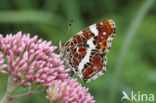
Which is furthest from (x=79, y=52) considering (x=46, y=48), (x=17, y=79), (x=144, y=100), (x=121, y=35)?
(x=121, y=35)

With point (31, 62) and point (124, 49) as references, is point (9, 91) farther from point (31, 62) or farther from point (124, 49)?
point (124, 49)

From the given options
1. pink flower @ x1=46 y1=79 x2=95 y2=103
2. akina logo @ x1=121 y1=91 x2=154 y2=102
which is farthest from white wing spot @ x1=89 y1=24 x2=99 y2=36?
akina logo @ x1=121 y1=91 x2=154 y2=102

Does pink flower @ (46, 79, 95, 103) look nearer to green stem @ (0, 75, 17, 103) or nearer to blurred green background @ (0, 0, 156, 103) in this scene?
green stem @ (0, 75, 17, 103)

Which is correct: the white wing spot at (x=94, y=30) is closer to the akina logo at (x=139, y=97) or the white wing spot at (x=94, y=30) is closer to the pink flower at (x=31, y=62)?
the pink flower at (x=31, y=62)

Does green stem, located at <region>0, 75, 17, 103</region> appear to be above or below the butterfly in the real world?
below

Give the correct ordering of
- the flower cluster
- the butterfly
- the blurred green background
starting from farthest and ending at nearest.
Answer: the blurred green background
the butterfly
the flower cluster

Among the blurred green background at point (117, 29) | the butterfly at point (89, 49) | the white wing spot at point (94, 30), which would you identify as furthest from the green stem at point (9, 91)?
the blurred green background at point (117, 29)

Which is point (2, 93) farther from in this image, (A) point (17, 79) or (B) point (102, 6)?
→ (B) point (102, 6)
